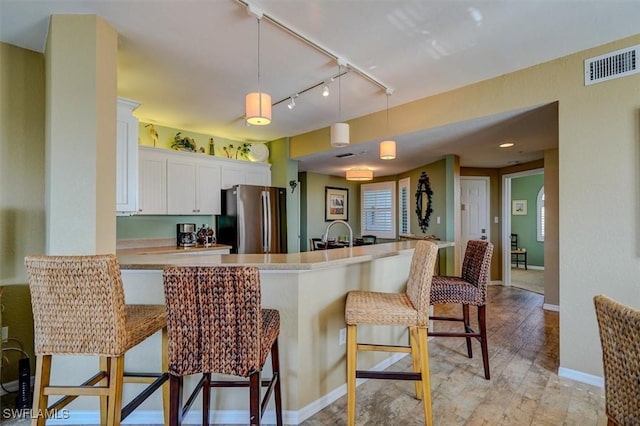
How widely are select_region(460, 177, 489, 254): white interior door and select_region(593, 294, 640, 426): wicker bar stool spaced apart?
5027mm

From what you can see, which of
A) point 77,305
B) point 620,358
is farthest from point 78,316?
point 620,358

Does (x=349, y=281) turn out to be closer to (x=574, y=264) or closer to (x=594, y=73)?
(x=574, y=264)

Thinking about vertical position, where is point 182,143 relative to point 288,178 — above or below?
above

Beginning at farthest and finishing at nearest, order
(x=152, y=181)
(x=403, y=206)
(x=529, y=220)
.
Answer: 1. (x=529, y=220)
2. (x=403, y=206)
3. (x=152, y=181)

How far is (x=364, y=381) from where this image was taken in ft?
7.78

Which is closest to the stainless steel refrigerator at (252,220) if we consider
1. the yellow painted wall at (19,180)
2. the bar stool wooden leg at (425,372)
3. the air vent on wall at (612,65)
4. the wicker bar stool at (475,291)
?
the yellow painted wall at (19,180)

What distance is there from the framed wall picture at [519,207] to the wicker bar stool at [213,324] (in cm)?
895

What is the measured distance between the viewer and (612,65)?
2.26m

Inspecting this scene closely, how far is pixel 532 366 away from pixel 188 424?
2.69 m

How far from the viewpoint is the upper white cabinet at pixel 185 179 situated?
3852mm

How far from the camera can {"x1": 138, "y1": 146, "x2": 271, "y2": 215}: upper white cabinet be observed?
3852 mm

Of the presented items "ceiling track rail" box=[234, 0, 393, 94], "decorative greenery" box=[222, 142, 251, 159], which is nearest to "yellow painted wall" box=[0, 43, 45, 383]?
"ceiling track rail" box=[234, 0, 393, 94]

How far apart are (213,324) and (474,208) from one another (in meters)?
5.75

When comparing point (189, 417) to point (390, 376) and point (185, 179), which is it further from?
point (185, 179)
